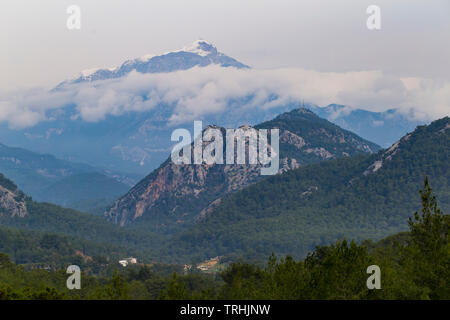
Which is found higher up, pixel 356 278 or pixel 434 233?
pixel 434 233

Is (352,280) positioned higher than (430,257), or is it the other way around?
(430,257)

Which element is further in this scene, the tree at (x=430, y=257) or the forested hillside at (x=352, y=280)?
the tree at (x=430, y=257)

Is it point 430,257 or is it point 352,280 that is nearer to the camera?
point 352,280

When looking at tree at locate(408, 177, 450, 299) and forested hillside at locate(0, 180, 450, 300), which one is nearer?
forested hillside at locate(0, 180, 450, 300)
